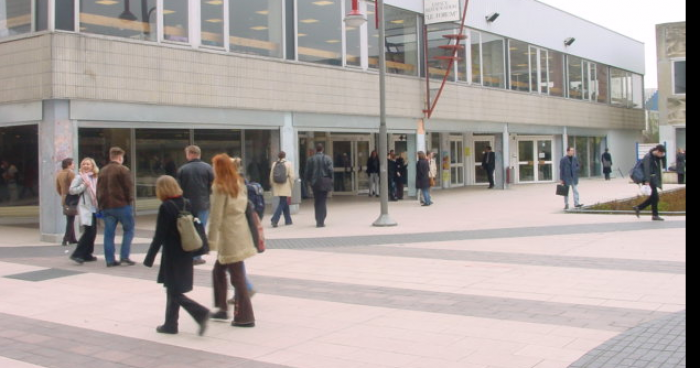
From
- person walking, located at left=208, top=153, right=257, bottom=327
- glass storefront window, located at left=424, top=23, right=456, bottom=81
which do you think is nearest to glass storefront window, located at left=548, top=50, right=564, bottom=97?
glass storefront window, located at left=424, top=23, right=456, bottom=81

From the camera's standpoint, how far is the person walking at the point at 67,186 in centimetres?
1274

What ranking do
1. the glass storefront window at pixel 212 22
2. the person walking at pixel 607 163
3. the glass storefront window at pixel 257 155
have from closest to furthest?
1. the glass storefront window at pixel 212 22
2. the glass storefront window at pixel 257 155
3. the person walking at pixel 607 163

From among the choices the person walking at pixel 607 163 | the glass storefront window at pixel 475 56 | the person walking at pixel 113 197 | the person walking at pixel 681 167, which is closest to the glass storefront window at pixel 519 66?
the glass storefront window at pixel 475 56

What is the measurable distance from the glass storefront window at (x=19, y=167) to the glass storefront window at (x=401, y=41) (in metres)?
10.8

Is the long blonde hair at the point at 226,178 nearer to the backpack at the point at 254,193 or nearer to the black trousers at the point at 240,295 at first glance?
the black trousers at the point at 240,295

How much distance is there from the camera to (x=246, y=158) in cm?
2338

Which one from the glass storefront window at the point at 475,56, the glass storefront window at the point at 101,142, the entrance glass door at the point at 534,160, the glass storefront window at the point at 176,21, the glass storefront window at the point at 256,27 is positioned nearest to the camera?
the glass storefront window at the point at 176,21

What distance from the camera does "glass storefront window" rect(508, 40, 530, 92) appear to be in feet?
102

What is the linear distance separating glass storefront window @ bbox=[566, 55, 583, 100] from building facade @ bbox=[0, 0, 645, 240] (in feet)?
0.33

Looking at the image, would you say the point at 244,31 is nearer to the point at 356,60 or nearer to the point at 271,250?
the point at 356,60

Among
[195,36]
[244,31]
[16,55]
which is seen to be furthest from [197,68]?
[16,55]

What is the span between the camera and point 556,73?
114ft

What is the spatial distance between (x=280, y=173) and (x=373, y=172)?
9459 mm

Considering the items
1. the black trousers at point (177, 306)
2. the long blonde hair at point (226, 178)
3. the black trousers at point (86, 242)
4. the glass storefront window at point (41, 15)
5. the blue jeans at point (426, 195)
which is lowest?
the black trousers at point (177, 306)
